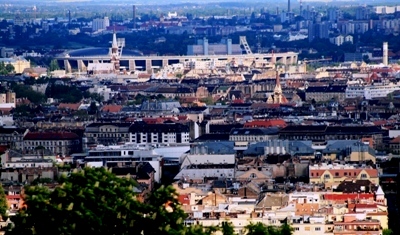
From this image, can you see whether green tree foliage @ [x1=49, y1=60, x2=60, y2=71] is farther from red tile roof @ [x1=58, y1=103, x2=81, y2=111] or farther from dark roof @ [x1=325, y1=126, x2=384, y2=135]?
dark roof @ [x1=325, y1=126, x2=384, y2=135]

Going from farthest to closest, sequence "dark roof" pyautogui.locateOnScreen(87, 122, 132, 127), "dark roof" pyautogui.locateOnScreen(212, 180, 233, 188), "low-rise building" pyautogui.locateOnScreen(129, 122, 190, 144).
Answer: "dark roof" pyautogui.locateOnScreen(87, 122, 132, 127), "low-rise building" pyautogui.locateOnScreen(129, 122, 190, 144), "dark roof" pyautogui.locateOnScreen(212, 180, 233, 188)

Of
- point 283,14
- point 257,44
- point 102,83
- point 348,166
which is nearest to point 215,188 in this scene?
point 348,166

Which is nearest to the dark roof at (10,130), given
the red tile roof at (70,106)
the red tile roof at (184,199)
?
the red tile roof at (70,106)

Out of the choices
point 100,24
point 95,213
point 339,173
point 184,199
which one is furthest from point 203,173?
point 100,24

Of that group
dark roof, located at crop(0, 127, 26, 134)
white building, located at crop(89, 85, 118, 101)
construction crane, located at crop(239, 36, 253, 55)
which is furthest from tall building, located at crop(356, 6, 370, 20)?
dark roof, located at crop(0, 127, 26, 134)

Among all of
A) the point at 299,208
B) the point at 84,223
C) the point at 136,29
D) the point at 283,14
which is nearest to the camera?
the point at 84,223

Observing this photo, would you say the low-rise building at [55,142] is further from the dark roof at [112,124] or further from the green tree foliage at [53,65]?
the green tree foliage at [53,65]

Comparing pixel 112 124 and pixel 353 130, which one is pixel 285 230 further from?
pixel 112 124

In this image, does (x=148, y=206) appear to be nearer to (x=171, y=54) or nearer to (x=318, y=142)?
(x=318, y=142)

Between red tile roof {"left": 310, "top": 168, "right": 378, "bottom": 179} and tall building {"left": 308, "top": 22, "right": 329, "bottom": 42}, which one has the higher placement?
red tile roof {"left": 310, "top": 168, "right": 378, "bottom": 179}
